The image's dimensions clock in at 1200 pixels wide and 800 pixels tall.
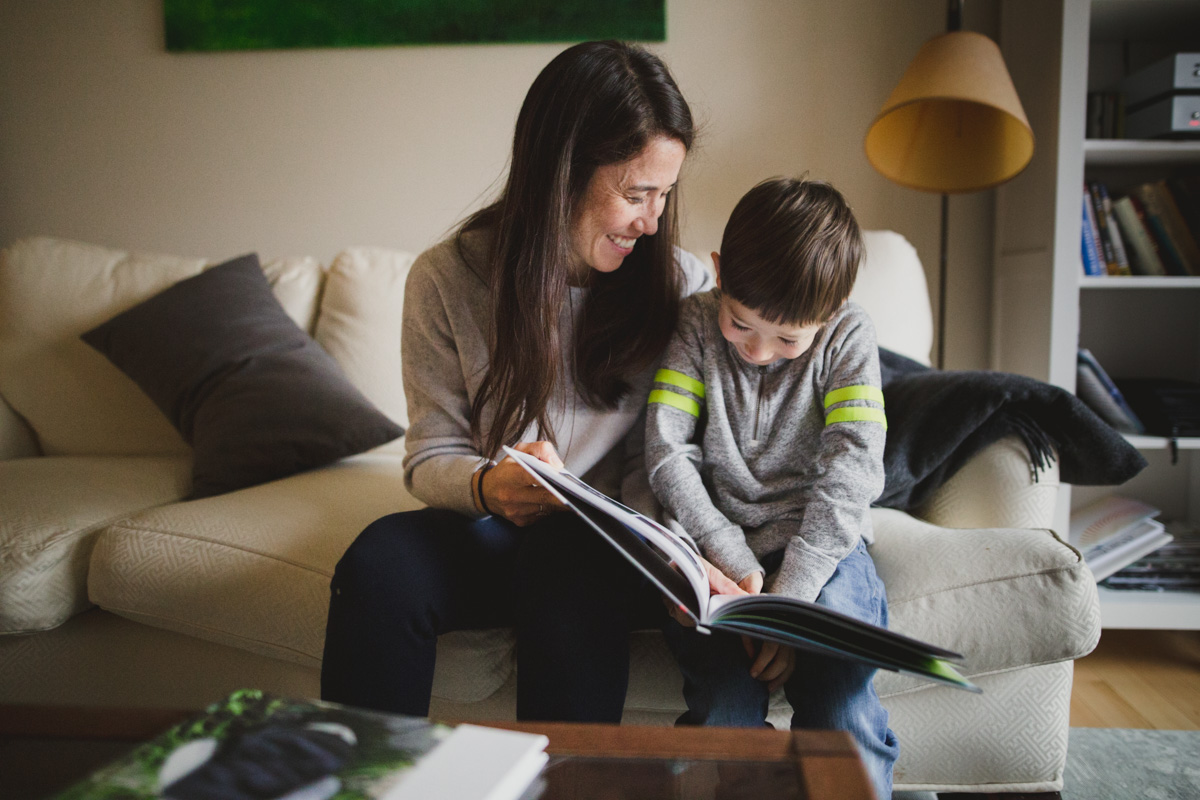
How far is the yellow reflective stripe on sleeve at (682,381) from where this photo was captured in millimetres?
1078

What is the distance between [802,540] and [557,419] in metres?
0.39

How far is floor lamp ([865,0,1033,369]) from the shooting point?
1536 millimetres

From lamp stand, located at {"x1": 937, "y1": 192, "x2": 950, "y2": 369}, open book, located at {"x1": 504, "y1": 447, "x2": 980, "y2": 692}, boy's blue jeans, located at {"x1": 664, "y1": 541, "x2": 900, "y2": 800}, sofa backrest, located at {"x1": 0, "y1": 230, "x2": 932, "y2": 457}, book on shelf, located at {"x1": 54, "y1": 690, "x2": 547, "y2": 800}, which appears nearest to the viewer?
book on shelf, located at {"x1": 54, "y1": 690, "x2": 547, "y2": 800}

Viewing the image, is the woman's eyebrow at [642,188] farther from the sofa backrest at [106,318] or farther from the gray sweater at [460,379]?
the sofa backrest at [106,318]

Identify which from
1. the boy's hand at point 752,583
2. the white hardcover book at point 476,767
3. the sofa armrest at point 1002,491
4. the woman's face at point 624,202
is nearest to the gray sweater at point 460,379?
the woman's face at point 624,202

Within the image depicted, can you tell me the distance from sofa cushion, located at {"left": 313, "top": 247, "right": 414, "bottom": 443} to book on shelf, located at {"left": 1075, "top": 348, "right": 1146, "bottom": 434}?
144cm

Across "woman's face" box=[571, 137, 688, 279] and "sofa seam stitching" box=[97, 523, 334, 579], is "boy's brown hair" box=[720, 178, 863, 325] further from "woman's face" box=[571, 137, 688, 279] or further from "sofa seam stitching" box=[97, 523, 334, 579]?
"sofa seam stitching" box=[97, 523, 334, 579]

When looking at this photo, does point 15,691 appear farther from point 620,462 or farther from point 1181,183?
point 1181,183

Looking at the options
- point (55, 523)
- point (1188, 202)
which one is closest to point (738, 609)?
point (55, 523)

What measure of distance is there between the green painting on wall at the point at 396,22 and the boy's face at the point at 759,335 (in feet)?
4.12

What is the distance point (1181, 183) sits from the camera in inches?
68.1

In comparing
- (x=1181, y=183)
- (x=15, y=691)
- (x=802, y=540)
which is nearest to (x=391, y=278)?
(x=15, y=691)

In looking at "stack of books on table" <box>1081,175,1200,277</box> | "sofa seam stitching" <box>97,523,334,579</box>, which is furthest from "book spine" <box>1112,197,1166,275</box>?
"sofa seam stitching" <box>97,523,334,579</box>

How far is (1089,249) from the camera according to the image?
1.74m
